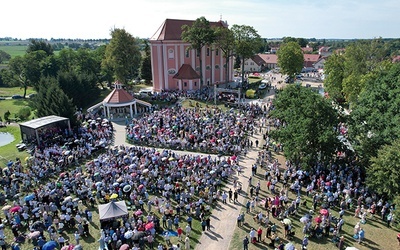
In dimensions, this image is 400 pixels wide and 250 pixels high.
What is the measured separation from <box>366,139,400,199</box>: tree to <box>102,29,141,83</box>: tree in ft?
138

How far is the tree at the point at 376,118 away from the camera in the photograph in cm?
2203

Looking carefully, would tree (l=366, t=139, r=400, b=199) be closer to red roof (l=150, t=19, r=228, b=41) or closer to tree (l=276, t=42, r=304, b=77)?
red roof (l=150, t=19, r=228, b=41)

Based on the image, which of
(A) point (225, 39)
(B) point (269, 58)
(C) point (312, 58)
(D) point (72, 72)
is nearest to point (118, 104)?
(D) point (72, 72)

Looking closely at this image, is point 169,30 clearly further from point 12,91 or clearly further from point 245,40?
point 12,91

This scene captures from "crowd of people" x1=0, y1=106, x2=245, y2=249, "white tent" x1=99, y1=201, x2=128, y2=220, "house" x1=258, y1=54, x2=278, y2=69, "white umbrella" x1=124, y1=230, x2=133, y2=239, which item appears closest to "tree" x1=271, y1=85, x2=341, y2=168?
"crowd of people" x1=0, y1=106, x2=245, y2=249

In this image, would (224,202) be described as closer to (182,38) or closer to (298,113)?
(298,113)

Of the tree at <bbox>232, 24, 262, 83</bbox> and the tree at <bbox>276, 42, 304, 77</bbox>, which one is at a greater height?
the tree at <bbox>232, 24, 262, 83</bbox>

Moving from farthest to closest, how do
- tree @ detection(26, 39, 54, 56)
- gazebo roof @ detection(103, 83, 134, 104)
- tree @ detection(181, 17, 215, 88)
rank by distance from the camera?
tree @ detection(26, 39, 54, 56) < tree @ detection(181, 17, 215, 88) < gazebo roof @ detection(103, 83, 134, 104)

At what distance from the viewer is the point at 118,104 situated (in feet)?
130

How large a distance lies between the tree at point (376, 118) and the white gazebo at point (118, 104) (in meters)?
27.1

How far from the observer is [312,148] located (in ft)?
76.3

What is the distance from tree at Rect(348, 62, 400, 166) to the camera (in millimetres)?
22031

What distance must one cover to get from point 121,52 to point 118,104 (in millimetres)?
15360

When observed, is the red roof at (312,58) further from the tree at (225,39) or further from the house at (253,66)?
the tree at (225,39)
